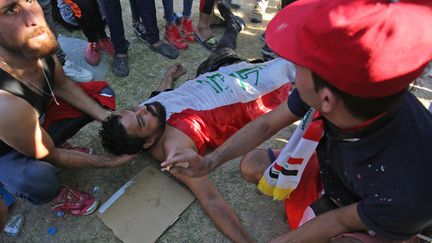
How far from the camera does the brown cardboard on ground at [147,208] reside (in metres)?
2.29

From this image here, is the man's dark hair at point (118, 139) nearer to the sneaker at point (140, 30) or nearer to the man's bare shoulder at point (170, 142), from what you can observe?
the man's bare shoulder at point (170, 142)

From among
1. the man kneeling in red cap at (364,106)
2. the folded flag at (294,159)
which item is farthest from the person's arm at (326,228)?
the folded flag at (294,159)

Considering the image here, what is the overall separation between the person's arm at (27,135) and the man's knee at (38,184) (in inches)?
3.4

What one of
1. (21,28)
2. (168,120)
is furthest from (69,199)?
(21,28)

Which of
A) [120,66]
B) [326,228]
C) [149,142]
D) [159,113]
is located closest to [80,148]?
[149,142]

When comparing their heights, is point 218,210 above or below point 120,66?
below

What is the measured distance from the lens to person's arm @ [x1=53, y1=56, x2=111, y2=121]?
256cm

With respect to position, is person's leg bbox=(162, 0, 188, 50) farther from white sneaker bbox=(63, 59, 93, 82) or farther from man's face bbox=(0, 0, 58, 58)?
man's face bbox=(0, 0, 58, 58)

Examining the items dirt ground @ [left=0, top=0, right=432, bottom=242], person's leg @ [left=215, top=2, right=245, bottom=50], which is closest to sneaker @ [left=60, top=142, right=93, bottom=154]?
dirt ground @ [left=0, top=0, right=432, bottom=242]

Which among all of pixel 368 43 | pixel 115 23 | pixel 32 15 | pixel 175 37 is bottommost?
pixel 175 37

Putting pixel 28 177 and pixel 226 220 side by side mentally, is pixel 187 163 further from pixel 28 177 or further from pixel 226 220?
pixel 28 177

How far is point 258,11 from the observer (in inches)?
166

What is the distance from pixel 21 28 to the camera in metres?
2.06

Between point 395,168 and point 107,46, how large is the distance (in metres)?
3.11
